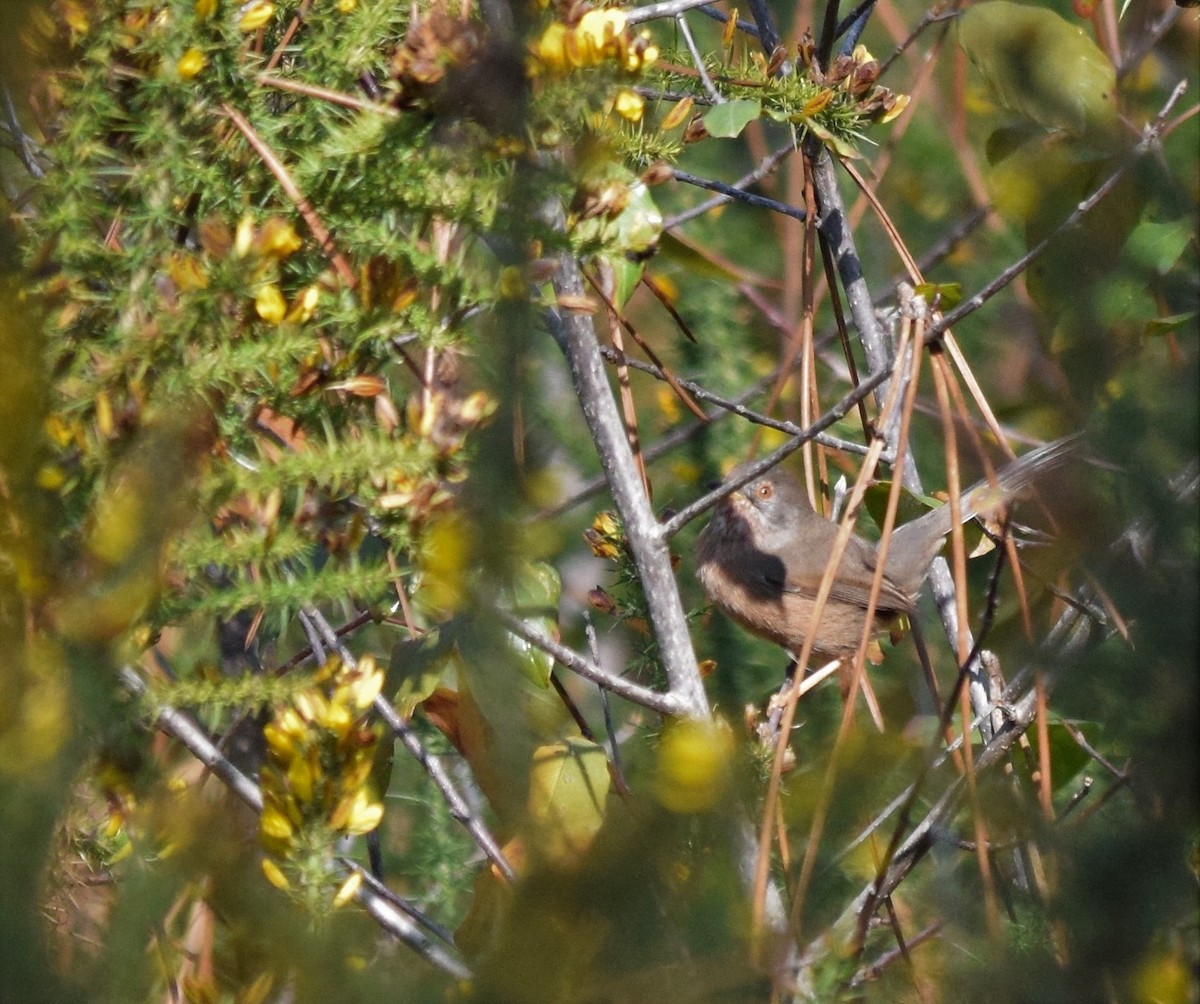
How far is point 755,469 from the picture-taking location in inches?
75.6

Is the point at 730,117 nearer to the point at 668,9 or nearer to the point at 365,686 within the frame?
the point at 668,9

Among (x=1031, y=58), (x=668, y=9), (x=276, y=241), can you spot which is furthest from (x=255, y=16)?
(x=1031, y=58)

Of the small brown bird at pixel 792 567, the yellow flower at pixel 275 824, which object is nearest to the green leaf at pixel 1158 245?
the yellow flower at pixel 275 824

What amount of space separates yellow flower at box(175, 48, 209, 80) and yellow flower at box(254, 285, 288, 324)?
271 millimetres

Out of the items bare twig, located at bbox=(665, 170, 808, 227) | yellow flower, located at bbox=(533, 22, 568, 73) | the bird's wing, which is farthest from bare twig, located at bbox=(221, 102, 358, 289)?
the bird's wing

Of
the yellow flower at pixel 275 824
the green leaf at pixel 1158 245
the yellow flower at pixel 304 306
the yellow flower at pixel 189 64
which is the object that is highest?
the yellow flower at pixel 189 64

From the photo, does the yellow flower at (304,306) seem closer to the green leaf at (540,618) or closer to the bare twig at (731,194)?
the green leaf at (540,618)

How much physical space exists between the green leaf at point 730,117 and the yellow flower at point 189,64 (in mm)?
1041

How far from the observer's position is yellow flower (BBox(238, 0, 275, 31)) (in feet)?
5.37

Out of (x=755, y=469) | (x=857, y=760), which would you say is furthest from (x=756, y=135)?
(x=857, y=760)

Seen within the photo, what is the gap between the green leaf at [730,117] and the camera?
2275 millimetres

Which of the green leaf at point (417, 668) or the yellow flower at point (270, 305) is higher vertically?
the yellow flower at point (270, 305)

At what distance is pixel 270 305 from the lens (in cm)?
154

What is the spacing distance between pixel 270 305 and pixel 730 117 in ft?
3.66
